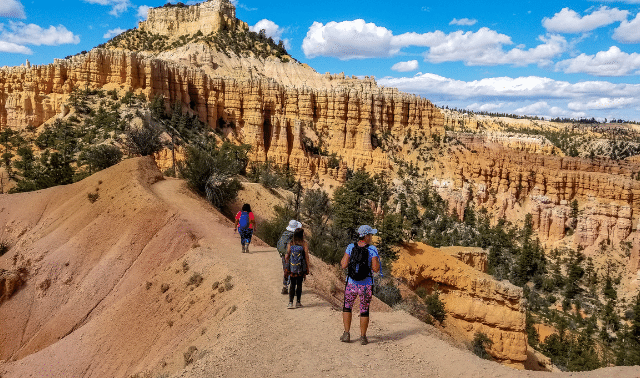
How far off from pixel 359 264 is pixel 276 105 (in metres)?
44.8

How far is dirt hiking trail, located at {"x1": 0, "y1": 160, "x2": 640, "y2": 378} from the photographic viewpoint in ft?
20.5

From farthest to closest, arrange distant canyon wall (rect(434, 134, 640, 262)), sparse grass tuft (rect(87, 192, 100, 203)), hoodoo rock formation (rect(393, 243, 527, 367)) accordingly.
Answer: distant canyon wall (rect(434, 134, 640, 262)) → hoodoo rock formation (rect(393, 243, 527, 367)) → sparse grass tuft (rect(87, 192, 100, 203))

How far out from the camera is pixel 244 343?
21.9 feet

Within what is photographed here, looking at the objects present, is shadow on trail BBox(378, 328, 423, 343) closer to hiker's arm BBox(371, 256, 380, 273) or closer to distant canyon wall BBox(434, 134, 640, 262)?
hiker's arm BBox(371, 256, 380, 273)

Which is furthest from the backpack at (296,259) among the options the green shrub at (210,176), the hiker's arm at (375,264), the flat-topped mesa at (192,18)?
the flat-topped mesa at (192,18)

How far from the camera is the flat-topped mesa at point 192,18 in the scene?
59500 millimetres

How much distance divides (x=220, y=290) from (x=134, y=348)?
87.3 inches

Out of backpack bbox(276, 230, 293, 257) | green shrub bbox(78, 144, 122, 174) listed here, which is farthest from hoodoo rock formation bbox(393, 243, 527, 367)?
green shrub bbox(78, 144, 122, 174)

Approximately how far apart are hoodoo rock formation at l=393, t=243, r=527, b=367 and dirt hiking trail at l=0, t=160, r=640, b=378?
1095 cm

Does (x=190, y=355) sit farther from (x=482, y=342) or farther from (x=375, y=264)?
(x=482, y=342)

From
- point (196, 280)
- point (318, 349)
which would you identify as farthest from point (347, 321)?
point (196, 280)

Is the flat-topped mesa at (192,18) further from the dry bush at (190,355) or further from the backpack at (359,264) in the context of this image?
the backpack at (359,264)

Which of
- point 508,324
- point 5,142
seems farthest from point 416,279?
point 5,142

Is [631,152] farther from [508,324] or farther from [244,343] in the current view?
[244,343]
